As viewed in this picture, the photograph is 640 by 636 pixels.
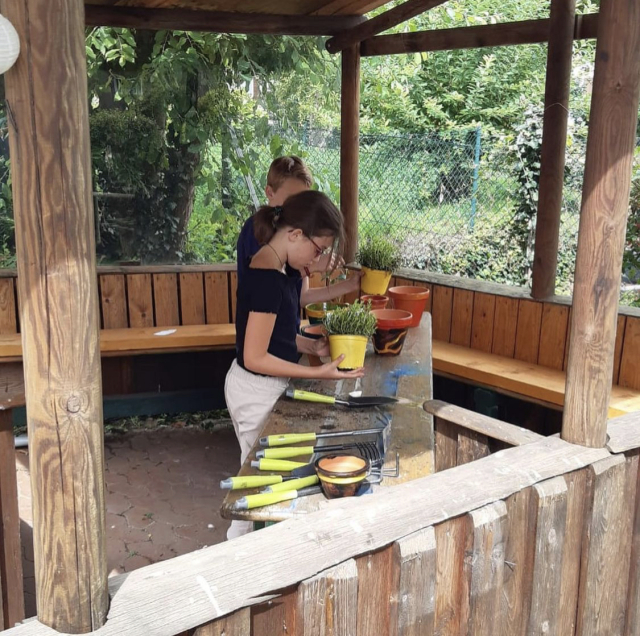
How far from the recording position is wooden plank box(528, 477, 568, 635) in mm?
1800

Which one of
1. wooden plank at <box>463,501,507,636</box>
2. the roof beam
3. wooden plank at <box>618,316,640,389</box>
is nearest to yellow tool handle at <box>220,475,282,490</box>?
wooden plank at <box>463,501,507,636</box>

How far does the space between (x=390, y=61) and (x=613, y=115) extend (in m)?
12.0

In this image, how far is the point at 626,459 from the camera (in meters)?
2.00

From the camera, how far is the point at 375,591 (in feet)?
5.05

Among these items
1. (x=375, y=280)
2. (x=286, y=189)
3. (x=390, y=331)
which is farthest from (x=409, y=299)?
(x=286, y=189)

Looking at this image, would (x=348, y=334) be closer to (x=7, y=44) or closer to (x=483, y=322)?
(x=7, y=44)

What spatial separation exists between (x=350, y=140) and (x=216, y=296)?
152cm

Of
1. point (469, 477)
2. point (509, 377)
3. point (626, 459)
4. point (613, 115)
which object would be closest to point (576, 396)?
point (626, 459)

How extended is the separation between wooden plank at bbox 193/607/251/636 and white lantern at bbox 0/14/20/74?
3.23 feet

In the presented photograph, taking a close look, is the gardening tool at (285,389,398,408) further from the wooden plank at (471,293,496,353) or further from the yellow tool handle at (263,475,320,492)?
the wooden plank at (471,293,496,353)

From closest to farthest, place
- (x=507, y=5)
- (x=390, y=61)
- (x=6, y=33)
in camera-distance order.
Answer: (x=6, y=33), (x=390, y=61), (x=507, y=5)

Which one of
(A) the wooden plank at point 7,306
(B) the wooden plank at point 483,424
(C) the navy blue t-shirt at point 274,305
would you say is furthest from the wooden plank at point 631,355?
(A) the wooden plank at point 7,306

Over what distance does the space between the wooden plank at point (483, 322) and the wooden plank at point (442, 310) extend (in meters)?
0.20

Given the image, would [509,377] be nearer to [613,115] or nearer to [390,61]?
[613,115]
